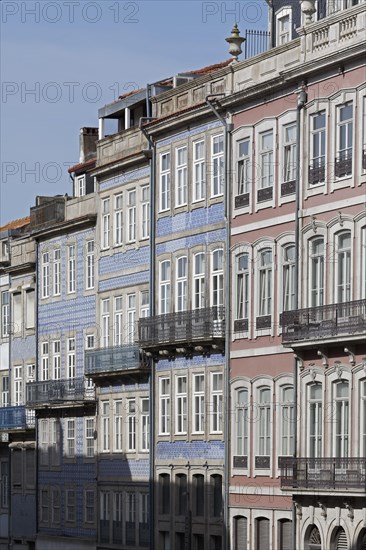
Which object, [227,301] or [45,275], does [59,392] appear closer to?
[45,275]

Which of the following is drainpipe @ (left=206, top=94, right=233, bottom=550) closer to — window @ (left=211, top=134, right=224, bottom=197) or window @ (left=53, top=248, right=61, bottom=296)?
window @ (left=211, top=134, right=224, bottom=197)

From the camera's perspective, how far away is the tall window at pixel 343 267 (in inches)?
2053

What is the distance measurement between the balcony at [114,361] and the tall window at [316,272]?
37.6 ft

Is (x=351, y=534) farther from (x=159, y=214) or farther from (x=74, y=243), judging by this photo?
(x=74, y=243)

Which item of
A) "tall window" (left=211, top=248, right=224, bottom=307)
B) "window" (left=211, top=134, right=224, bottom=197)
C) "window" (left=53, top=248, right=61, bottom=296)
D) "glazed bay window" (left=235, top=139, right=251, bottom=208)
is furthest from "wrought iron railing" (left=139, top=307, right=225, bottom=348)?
"window" (left=53, top=248, right=61, bottom=296)

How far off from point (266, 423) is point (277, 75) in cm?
984

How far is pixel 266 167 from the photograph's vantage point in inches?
2243

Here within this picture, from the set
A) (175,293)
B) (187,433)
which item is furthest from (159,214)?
(187,433)

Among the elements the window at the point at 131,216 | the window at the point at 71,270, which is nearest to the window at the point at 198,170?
the window at the point at 131,216

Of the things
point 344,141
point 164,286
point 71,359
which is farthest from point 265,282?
point 71,359

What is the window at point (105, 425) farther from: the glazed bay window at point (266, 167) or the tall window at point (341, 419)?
the tall window at point (341, 419)

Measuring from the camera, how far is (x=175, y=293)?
62.7 m

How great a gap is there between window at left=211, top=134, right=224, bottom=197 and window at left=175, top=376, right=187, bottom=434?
603cm

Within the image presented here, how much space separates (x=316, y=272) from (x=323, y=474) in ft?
18.1
